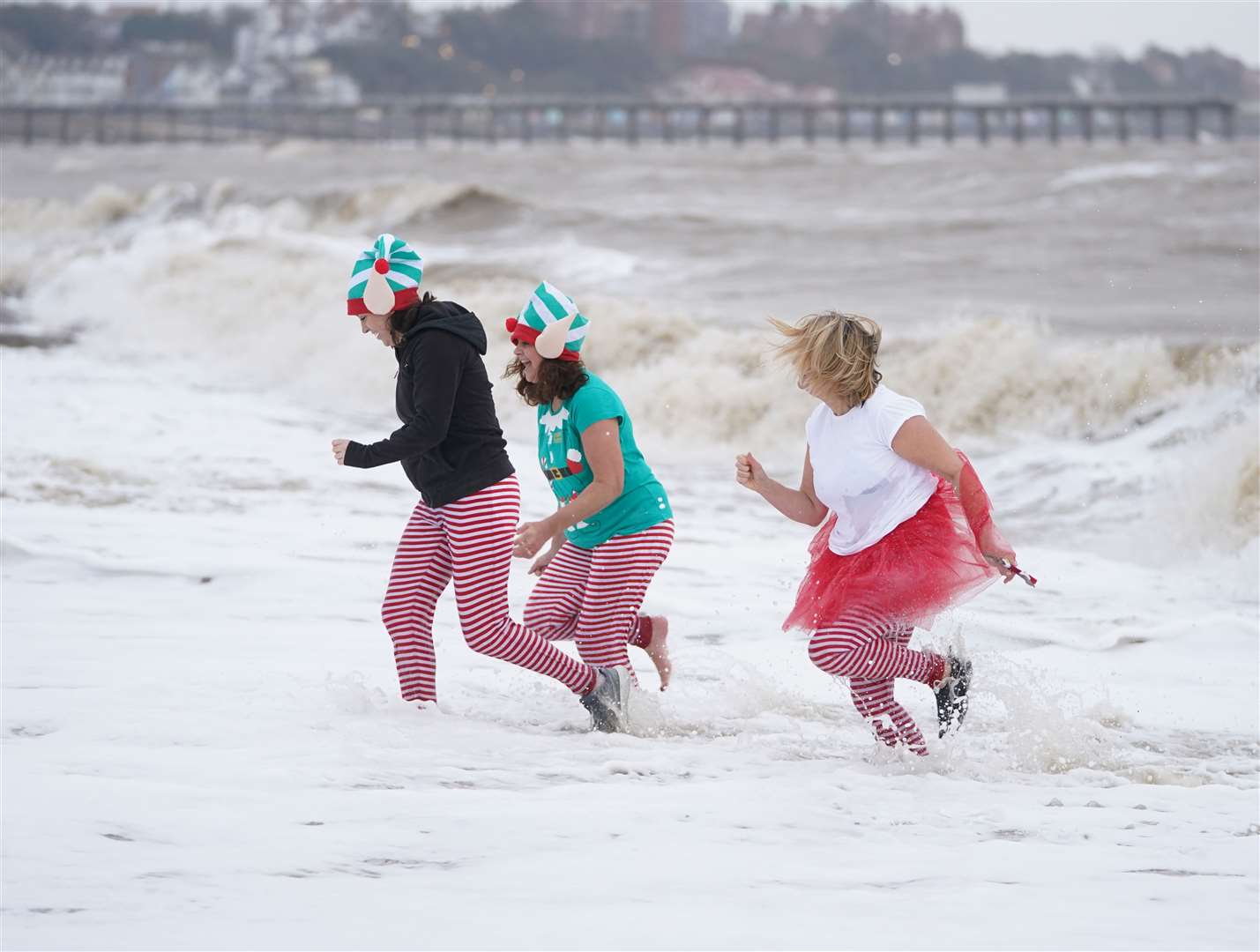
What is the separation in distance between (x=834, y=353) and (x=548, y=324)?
2.74ft

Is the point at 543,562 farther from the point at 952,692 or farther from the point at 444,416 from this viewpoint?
the point at 952,692

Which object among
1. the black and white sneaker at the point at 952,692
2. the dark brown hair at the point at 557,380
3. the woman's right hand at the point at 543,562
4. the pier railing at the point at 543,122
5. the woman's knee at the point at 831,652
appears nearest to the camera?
the woman's knee at the point at 831,652

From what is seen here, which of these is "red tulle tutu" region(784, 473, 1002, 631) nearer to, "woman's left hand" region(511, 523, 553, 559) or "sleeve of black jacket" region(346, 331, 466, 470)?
"woman's left hand" region(511, 523, 553, 559)

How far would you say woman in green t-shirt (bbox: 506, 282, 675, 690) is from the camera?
4.44 meters

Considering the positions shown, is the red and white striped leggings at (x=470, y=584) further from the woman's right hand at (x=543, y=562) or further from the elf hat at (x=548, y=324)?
the elf hat at (x=548, y=324)

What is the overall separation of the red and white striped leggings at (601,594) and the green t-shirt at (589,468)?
0.04 meters

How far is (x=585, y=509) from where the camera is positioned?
4445 mm

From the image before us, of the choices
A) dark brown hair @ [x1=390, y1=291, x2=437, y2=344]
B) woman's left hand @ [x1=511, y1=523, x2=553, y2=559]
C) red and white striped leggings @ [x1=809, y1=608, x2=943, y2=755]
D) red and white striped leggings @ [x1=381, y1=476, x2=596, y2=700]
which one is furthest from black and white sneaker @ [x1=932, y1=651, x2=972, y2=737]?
dark brown hair @ [x1=390, y1=291, x2=437, y2=344]

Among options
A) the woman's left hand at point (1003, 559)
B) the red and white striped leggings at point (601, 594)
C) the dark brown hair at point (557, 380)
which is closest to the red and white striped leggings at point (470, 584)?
the red and white striped leggings at point (601, 594)

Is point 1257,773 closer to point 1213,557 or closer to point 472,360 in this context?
point 472,360

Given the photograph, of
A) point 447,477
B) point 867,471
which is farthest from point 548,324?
point 867,471

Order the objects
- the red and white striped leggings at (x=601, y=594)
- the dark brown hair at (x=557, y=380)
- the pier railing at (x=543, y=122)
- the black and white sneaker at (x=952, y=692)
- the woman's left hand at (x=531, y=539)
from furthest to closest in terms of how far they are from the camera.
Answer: the pier railing at (x=543, y=122) → the red and white striped leggings at (x=601, y=594) → the black and white sneaker at (x=952, y=692) → the dark brown hair at (x=557, y=380) → the woman's left hand at (x=531, y=539)

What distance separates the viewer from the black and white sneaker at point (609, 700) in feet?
15.4

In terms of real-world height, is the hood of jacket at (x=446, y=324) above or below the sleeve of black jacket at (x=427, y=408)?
above
